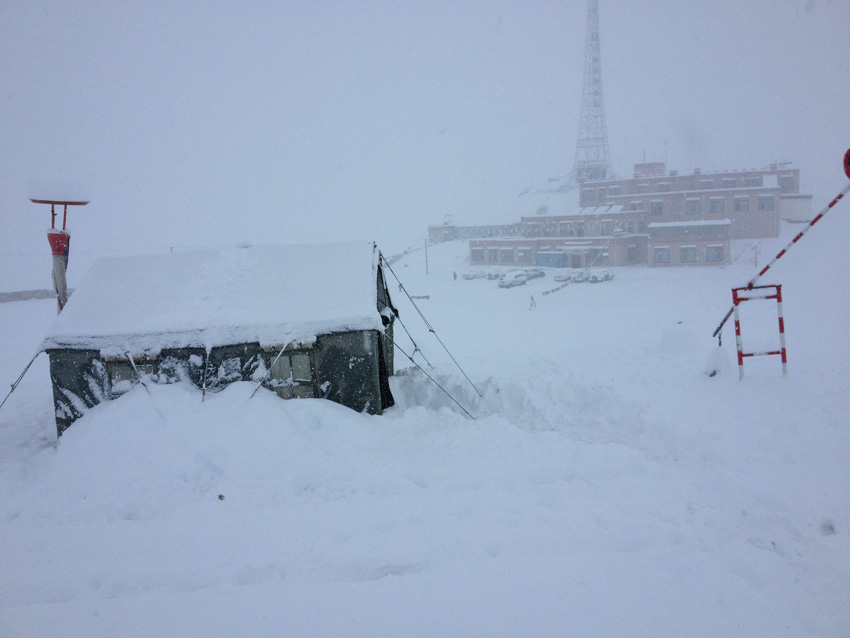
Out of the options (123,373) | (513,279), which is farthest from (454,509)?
(513,279)

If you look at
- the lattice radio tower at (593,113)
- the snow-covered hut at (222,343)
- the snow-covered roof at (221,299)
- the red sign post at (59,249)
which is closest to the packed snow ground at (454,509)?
the snow-covered hut at (222,343)

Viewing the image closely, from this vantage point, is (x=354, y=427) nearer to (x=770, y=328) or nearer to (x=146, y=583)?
(x=146, y=583)

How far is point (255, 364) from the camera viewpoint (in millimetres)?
8203

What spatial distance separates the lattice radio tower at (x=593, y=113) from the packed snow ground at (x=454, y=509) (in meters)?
73.0

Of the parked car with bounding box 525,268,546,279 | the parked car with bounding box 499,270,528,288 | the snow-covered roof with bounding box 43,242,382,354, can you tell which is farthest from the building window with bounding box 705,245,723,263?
the snow-covered roof with bounding box 43,242,382,354

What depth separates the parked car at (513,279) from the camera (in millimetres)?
42500

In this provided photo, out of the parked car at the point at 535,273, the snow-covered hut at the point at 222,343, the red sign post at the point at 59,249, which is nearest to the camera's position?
the snow-covered hut at the point at 222,343

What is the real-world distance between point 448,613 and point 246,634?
150 centimetres

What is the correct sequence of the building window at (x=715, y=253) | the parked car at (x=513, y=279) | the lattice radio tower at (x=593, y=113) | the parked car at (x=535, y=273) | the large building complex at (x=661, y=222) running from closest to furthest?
the building window at (x=715, y=253) → the parked car at (x=513, y=279) → the large building complex at (x=661, y=222) → the parked car at (x=535, y=273) → the lattice radio tower at (x=593, y=113)

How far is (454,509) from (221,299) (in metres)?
5.76

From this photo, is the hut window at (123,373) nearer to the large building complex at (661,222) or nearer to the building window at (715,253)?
the large building complex at (661,222)

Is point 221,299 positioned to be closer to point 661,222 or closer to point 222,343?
point 222,343

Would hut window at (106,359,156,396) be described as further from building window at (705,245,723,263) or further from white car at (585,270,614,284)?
building window at (705,245,723,263)

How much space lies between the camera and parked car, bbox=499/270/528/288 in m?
42.5
